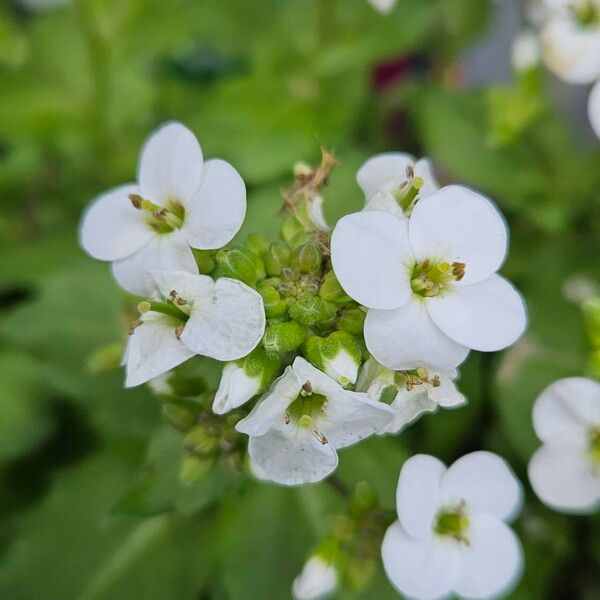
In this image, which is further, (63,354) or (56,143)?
(56,143)

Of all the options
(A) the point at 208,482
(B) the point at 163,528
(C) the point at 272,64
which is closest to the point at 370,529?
(A) the point at 208,482

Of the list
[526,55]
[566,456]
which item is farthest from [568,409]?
[526,55]

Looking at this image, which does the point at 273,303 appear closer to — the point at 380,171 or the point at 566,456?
the point at 380,171

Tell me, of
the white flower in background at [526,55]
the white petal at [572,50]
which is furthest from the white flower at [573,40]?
the white flower in background at [526,55]

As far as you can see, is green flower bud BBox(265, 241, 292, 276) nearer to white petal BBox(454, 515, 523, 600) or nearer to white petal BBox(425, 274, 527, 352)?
white petal BBox(425, 274, 527, 352)

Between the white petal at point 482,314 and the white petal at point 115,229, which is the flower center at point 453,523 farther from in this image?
the white petal at point 115,229

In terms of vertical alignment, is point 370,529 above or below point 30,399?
above

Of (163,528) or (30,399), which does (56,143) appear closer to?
(30,399)
